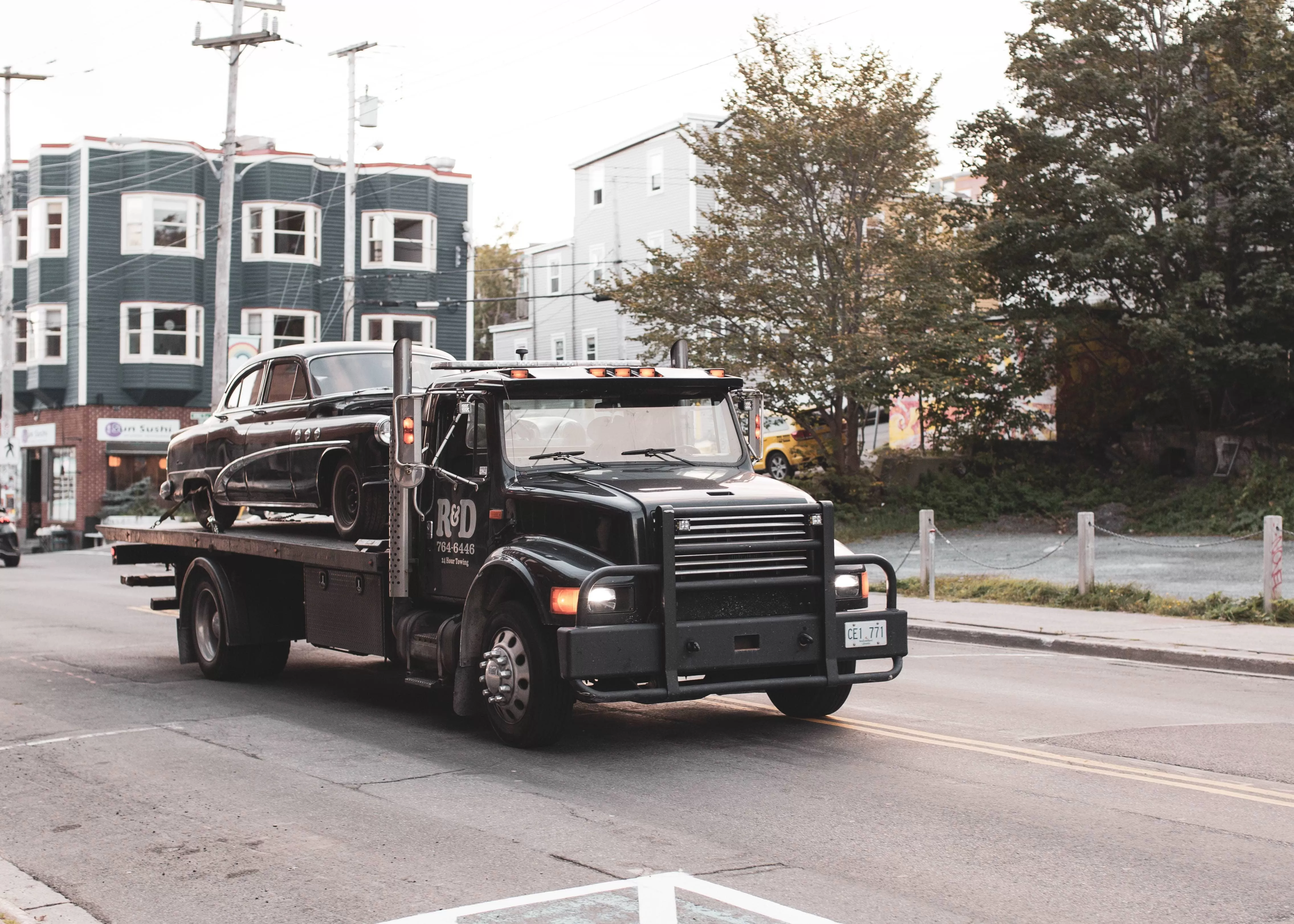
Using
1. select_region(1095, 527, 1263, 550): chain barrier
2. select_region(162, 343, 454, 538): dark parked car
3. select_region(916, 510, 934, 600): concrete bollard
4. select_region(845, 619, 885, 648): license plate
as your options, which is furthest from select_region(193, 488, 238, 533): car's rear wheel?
select_region(1095, 527, 1263, 550): chain barrier

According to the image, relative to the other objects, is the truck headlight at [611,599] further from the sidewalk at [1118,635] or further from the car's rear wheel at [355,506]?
the sidewalk at [1118,635]

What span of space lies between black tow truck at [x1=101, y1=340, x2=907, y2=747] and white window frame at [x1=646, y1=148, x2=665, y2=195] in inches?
1604

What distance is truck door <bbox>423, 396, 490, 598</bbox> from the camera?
9.35 meters

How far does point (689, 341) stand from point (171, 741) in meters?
22.3

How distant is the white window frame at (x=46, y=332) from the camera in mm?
45375

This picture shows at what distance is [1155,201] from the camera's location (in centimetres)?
2877

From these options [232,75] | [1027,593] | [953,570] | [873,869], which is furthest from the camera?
[232,75]

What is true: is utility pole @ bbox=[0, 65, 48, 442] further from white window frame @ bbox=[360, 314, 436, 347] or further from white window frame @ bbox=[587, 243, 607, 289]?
white window frame @ bbox=[587, 243, 607, 289]

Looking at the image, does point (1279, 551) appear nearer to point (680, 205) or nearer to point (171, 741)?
point (171, 741)

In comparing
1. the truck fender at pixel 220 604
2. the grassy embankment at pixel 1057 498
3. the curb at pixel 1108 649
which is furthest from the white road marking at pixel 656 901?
the grassy embankment at pixel 1057 498

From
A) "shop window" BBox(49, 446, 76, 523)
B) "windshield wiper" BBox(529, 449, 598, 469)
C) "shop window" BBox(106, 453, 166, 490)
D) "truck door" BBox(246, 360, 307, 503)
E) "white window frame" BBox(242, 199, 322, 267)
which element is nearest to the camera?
"windshield wiper" BBox(529, 449, 598, 469)

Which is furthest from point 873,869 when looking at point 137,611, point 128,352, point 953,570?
point 128,352

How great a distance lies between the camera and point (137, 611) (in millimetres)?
19828

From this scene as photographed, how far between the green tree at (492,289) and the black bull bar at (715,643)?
217ft
